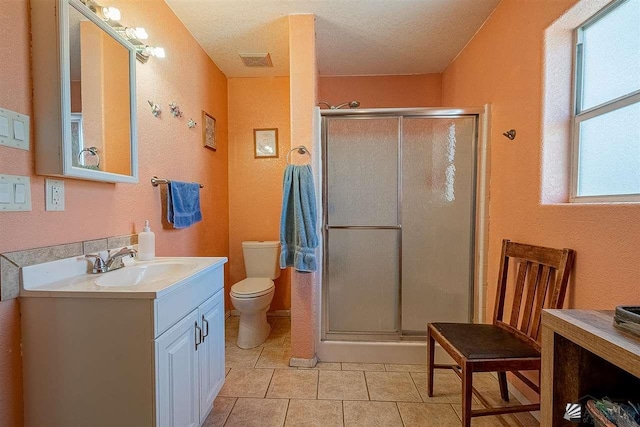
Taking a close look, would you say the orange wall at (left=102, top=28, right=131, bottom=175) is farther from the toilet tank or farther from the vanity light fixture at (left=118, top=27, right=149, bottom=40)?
the toilet tank

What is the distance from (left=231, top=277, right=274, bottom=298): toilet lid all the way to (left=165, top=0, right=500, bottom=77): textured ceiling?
6.45ft

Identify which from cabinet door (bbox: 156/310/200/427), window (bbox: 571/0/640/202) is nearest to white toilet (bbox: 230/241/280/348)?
cabinet door (bbox: 156/310/200/427)

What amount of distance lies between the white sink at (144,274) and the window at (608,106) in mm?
1896

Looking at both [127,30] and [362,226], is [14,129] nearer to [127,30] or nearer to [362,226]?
[127,30]

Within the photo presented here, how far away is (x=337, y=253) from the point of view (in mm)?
2127

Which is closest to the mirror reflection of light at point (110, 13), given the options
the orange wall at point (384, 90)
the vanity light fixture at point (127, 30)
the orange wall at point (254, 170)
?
the vanity light fixture at point (127, 30)

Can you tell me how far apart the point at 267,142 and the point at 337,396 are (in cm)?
226

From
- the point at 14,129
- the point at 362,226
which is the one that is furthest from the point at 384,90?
the point at 14,129

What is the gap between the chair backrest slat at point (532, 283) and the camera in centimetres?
128

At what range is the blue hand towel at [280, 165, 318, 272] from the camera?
1.90 meters

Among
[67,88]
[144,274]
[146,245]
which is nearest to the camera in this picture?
[67,88]

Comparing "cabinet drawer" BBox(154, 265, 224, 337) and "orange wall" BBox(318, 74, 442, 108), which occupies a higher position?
"orange wall" BBox(318, 74, 442, 108)

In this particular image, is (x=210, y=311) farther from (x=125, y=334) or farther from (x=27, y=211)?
(x=27, y=211)

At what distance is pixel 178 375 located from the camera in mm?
1124
